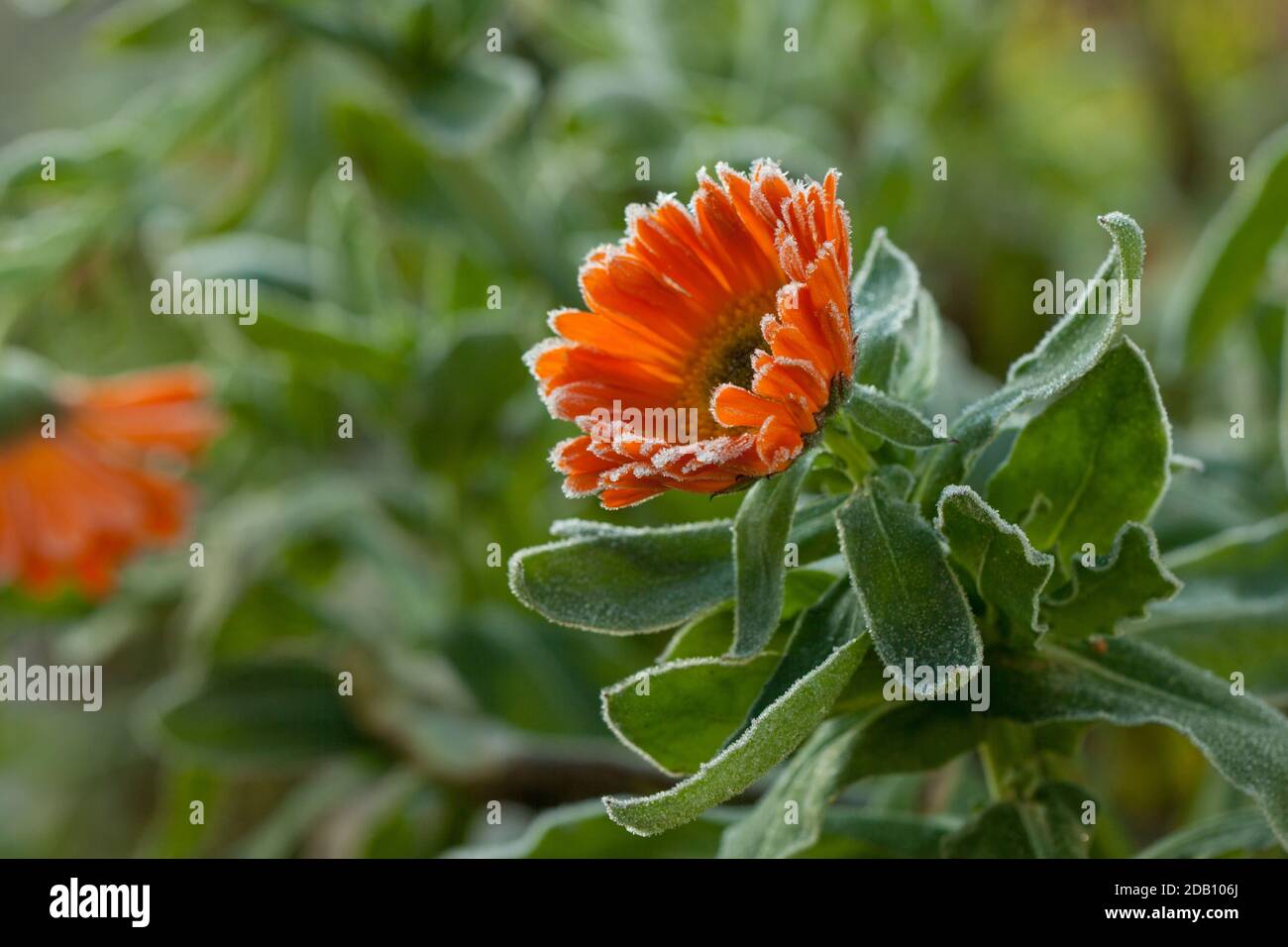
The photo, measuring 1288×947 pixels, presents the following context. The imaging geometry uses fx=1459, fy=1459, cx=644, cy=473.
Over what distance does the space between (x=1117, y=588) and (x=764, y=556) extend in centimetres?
13

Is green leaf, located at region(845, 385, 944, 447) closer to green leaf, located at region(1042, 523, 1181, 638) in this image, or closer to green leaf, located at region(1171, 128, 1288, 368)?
green leaf, located at region(1042, 523, 1181, 638)

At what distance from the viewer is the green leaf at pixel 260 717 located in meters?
1.00

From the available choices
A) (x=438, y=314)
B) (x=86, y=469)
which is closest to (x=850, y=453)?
(x=438, y=314)

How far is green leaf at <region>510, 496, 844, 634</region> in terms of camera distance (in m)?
0.50

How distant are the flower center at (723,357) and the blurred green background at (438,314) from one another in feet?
0.87

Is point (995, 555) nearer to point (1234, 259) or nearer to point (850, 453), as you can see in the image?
point (850, 453)

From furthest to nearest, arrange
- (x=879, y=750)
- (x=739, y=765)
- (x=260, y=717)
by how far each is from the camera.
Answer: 1. (x=260, y=717)
2. (x=879, y=750)
3. (x=739, y=765)

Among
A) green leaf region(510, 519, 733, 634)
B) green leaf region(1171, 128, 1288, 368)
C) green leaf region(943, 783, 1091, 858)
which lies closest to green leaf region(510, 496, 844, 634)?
green leaf region(510, 519, 733, 634)

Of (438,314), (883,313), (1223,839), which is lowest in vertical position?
(1223,839)

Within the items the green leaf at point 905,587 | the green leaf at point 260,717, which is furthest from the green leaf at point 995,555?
the green leaf at point 260,717

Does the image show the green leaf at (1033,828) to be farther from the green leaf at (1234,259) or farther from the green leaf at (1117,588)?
the green leaf at (1234,259)

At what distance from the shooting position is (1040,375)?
505mm

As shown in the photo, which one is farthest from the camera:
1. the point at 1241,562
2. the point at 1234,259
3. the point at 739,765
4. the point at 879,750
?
the point at 1234,259

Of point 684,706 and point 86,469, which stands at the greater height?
point 86,469
